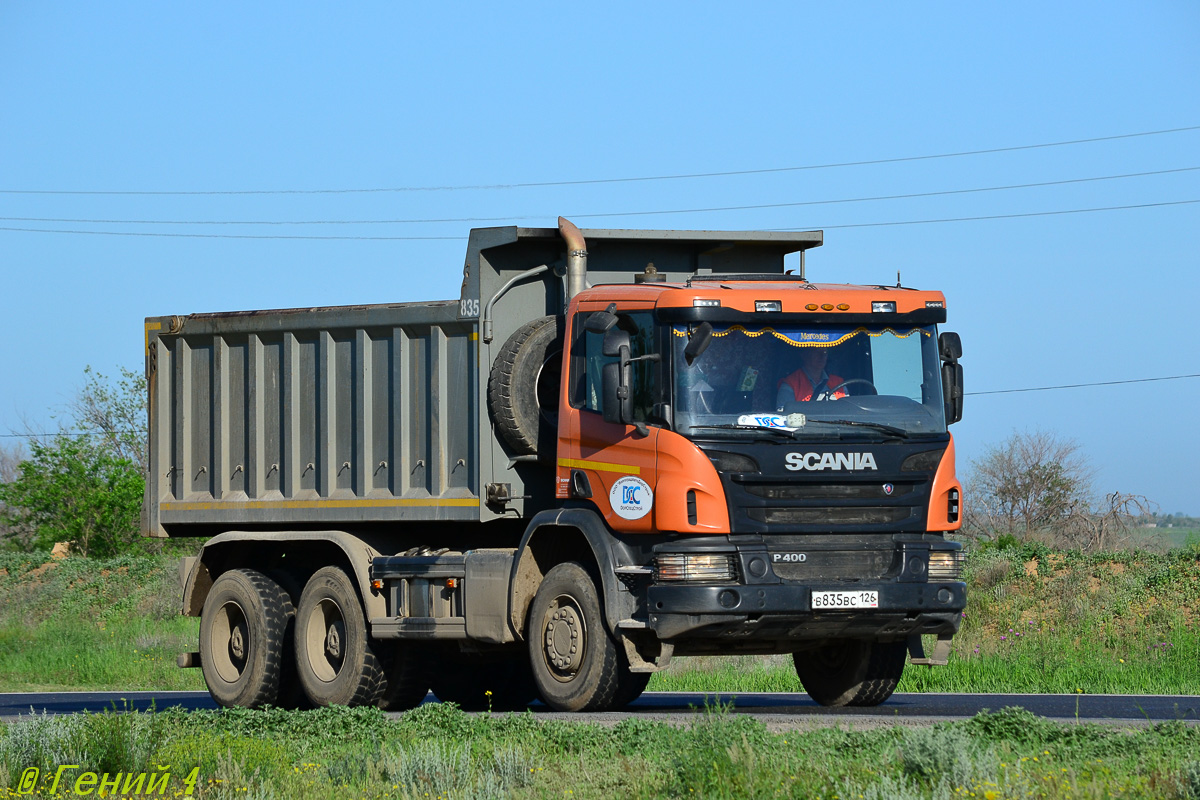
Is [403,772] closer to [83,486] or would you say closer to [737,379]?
[737,379]

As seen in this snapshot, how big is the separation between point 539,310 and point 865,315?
288 centimetres

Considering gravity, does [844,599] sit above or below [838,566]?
below

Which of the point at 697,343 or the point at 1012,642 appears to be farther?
the point at 1012,642

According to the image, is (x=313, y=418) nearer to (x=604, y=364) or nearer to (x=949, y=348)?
(x=604, y=364)

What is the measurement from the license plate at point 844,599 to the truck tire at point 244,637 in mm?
5754

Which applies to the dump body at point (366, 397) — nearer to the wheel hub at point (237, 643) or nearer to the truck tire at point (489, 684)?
the wheel hub at point (237, 643)

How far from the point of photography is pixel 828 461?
420 inches

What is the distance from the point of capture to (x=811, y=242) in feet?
43.5

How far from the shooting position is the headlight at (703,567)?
34.3ft

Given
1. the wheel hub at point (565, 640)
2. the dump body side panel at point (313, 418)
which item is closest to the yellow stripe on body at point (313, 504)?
the dump body side panel at point (313, 418)

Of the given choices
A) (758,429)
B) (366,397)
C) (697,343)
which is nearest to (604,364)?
(697,343)

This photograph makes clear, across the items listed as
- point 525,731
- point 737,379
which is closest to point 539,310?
point 737,379

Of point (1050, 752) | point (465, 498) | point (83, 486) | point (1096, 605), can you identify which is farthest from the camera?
point (83, 486)

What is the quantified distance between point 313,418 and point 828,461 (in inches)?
209
